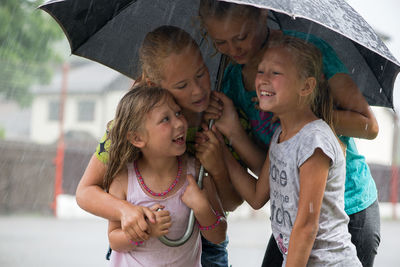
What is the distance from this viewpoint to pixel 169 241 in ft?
7.61

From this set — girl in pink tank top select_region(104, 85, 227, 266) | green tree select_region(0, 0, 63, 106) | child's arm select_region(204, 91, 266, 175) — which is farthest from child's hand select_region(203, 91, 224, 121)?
green tree select_region(0, 0, 63, 106)

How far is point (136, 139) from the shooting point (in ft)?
7.80

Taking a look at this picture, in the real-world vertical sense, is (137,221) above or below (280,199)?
below

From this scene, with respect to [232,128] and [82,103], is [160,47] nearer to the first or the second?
[232,128]

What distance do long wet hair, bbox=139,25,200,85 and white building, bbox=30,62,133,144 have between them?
778 inches

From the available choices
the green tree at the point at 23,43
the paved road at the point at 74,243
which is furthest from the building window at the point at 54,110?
the paved road at the point at 74,243

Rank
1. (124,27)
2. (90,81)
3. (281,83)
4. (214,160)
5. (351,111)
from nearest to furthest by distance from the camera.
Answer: (281,83), (351,111), (214,160), (124,27), (90,81)

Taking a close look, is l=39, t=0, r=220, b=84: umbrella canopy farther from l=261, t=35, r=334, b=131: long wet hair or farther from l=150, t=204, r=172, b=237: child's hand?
l=150, t=204, r=172, b=237: child's hand

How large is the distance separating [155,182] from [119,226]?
234 mm

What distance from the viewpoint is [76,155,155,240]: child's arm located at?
2221mm

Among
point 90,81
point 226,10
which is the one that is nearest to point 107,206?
point 226,10

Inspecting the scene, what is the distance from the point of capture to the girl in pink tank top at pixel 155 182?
233cm

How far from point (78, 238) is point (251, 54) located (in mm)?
8968

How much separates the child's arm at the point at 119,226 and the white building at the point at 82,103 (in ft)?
65.1
